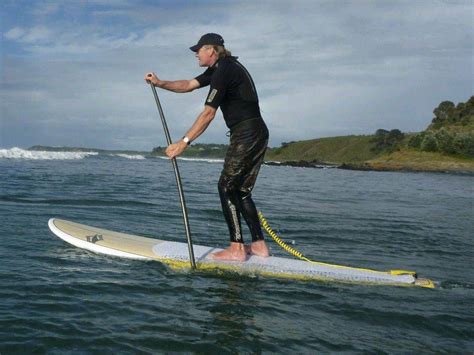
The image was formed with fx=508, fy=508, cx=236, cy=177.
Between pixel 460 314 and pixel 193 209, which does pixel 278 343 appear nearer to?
pixel 460 314

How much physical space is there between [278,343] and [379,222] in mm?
9307

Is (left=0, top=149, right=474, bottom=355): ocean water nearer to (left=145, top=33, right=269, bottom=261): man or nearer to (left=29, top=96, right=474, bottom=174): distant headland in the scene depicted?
(left=145, top=33, right=269, bottom=261): man

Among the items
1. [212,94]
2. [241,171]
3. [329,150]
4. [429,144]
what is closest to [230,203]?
[241,171]

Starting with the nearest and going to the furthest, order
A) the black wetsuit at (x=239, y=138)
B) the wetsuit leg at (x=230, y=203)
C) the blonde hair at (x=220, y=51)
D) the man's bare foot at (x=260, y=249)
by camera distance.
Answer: the black wetsuit at (x=239, y=138), the blonde hair at (x=220, y=51), the wetsuit leg at (x=230, y=203), the man's bare foot at (x=260, y=249)

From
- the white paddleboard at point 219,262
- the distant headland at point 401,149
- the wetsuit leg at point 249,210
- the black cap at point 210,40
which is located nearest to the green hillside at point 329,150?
the distant headland at point 401,149

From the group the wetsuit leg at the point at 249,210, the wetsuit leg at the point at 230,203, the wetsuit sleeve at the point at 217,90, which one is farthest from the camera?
the wetsuit leg at the point at 249,210

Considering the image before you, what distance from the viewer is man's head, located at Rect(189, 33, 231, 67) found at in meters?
6.48

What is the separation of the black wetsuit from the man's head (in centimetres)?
10

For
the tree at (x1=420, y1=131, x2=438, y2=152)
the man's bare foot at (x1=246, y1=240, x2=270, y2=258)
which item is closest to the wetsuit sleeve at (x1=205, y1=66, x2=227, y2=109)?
the man's bare foot at (x1=246, y1=240, x2=270, y2=258)

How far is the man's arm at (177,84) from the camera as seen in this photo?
705 cm

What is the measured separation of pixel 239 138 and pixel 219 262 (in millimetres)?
1637

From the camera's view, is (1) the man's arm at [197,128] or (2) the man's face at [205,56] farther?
(2) the man's face at [205,56]

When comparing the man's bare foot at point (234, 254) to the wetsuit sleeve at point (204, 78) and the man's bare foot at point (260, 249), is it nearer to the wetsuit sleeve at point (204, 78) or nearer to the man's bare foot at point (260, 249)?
the man's bare foot at point (260, 249)

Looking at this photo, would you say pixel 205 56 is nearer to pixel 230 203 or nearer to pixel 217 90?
pixel 217 90
